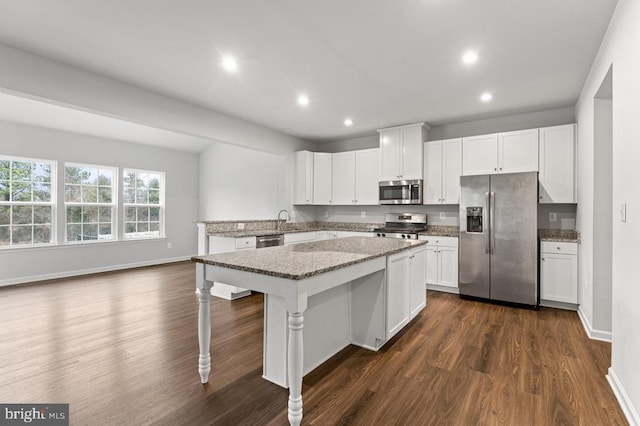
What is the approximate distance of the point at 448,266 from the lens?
457 cm

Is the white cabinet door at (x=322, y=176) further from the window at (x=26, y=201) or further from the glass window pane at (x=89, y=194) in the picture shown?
the window at (x=26, y=201)

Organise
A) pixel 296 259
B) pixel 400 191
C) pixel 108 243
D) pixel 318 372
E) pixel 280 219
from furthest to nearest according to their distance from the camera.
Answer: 1. pixel 108 243
2. pixel 280 219
3. pixel 400 191
4. pixel 318 372
5. pixel 296 259

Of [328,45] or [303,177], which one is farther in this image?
[303,177]

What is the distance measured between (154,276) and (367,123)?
477 cm

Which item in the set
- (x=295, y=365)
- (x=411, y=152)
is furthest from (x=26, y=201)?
(x=411, y=152)

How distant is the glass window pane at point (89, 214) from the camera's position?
19.9 feet

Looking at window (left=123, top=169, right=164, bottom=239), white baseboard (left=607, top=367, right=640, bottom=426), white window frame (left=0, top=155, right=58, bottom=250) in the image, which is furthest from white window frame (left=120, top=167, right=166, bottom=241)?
white baseboard (left=607, top=367, right=640, bottom=426)

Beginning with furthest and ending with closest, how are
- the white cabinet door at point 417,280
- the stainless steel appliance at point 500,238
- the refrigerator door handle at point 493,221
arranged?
the refrigerator door handle at point 493,221 < the stainless steel appliance at point 500,238 < the white cabinet door at point 417,280

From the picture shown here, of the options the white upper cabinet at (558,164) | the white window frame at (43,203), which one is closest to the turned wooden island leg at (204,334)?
the white upper cabinet at (558,164)

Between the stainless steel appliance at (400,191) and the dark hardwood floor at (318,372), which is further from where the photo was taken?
the stainless steel appliance at (400,191)

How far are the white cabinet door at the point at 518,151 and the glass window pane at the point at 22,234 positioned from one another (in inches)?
303

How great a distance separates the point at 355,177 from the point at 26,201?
5788 mm

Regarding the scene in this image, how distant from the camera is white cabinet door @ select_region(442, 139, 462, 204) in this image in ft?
15.5

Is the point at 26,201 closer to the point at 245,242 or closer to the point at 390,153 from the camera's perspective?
the point at 245,242
